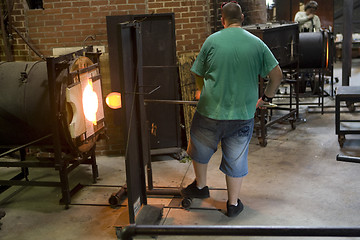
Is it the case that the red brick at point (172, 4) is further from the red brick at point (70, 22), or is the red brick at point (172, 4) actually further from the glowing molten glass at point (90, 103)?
the glowing molten glass at point (90, 103)

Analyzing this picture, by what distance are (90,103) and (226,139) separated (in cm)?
163

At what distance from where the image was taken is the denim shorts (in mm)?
4438

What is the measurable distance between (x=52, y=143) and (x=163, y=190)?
4.57 ft

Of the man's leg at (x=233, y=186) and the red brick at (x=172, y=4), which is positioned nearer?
the man's leg at (x=233, y=186)

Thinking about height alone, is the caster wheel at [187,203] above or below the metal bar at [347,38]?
below

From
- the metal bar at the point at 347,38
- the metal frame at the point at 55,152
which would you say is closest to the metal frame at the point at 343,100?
the metal bar at the point at 347,38

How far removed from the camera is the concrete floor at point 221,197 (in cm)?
463

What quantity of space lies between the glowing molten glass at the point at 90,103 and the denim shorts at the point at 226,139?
126 centimetres

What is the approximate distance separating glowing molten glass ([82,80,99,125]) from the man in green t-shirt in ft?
4.17

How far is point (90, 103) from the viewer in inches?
204

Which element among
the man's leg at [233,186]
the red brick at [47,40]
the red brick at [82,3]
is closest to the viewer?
the man's leg at [233,186]

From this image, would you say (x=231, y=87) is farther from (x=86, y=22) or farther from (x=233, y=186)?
(x=86, y=22)

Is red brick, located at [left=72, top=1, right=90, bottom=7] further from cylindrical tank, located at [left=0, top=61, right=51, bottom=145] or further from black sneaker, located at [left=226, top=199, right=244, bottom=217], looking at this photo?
black sneaker, located at [left=226, top=199, right=244, bottom=217]

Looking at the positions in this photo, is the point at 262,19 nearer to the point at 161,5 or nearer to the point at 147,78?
the point at 161,5
